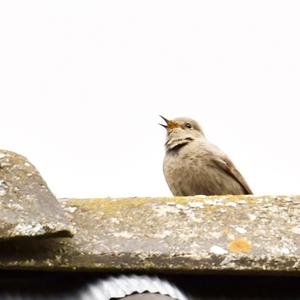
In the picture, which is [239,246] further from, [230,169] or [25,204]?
[230,169]

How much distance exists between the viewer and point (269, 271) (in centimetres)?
349

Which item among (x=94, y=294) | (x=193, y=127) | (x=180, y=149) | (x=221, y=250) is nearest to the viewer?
(x=94, y=294)

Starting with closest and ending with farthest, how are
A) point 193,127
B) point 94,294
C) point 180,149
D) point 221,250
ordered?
point 94,294, point 221,250, point 180,149, point 193,127

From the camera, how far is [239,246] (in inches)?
141

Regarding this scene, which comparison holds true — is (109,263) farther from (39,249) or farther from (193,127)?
(193,127)

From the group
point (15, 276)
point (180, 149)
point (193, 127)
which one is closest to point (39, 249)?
point (15, 276)

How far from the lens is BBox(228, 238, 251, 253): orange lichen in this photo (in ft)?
11.6

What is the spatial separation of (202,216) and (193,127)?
13.1 feet

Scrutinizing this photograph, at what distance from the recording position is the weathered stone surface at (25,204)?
3.23 m

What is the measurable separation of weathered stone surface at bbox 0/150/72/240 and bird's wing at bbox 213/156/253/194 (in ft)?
11.2

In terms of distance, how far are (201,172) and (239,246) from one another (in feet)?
10.9

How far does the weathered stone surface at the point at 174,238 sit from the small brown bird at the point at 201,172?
9.56 ft

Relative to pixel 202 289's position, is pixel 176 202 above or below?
above

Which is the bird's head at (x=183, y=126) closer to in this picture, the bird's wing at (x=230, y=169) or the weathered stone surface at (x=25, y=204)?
the bird's wing at (x=230, y=169)
